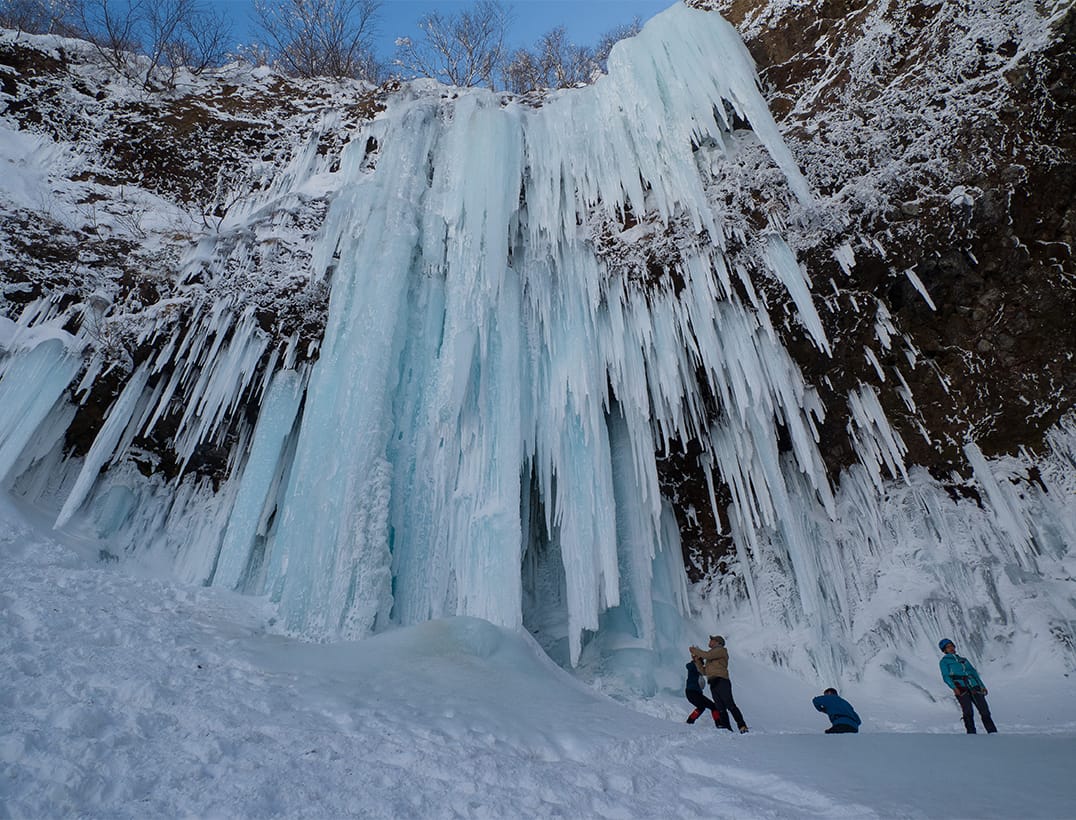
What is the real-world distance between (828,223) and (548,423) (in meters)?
4.43

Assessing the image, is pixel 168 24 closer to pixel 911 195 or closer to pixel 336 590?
pixel 336 590

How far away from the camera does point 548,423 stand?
8.14m

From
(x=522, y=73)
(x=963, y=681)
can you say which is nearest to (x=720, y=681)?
(x=963, y=681)

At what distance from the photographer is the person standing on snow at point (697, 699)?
5.31 m

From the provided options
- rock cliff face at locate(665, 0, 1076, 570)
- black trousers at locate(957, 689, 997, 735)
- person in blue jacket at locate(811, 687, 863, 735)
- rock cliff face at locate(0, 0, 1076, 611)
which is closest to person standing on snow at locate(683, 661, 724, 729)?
person in blue jacket at locate(811, 687, 863, 735)

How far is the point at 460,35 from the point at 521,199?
432 inches

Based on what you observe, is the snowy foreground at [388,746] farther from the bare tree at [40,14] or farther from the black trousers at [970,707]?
the bare tree at [40,14]

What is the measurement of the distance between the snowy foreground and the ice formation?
84.6 inches

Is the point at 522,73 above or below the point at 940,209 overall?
above

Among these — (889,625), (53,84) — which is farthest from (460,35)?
(889,625)

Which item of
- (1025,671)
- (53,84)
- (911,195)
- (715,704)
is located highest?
(53,84)

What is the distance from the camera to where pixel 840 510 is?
339 inches

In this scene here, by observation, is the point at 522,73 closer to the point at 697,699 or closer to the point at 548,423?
the point at 548,423

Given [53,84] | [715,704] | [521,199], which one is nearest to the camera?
[715,704]
